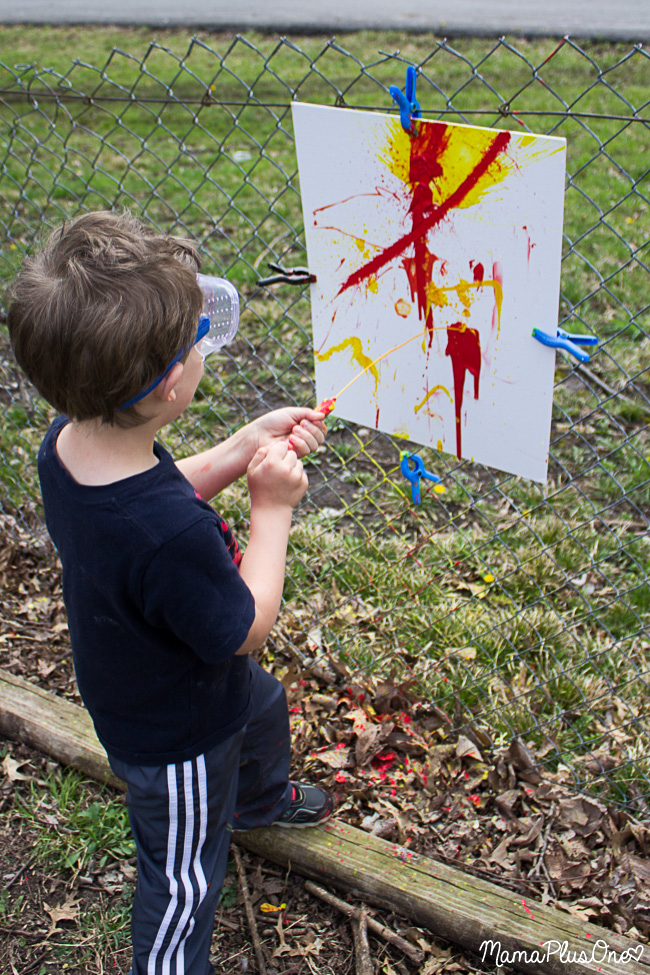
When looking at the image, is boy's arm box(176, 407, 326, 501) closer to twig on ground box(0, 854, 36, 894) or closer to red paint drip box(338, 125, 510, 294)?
red paint drip box(338, 125, 510, 294)

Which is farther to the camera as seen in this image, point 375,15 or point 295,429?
point 375,15

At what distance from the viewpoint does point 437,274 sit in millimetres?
1611

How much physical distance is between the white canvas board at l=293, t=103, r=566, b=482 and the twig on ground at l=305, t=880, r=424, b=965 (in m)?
1.13

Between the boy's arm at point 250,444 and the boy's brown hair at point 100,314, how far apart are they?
40cm

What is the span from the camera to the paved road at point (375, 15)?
8.78m

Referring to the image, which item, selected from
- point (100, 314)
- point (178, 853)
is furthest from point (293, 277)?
point (178, 853)

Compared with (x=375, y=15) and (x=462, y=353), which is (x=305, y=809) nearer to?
(x=462, y=353)

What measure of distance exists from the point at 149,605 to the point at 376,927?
3.64ft

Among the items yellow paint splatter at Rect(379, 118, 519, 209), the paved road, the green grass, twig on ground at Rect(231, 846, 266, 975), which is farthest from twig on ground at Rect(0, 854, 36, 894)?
the paved road

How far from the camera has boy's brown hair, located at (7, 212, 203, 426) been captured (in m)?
1.17

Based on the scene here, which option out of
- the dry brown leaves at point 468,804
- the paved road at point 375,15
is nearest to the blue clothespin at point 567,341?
the dry brown leaves at point 468,804

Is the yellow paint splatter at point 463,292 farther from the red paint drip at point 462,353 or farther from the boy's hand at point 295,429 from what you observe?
the boy's hand at point 295,429

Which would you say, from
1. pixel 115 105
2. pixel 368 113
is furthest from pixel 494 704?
pixel 115 105

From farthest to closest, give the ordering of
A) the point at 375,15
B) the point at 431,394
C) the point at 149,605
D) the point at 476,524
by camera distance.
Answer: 1. the point at 375,15
2. the point at 476,524
3. the point at 431,394
4. the point at 149,605
